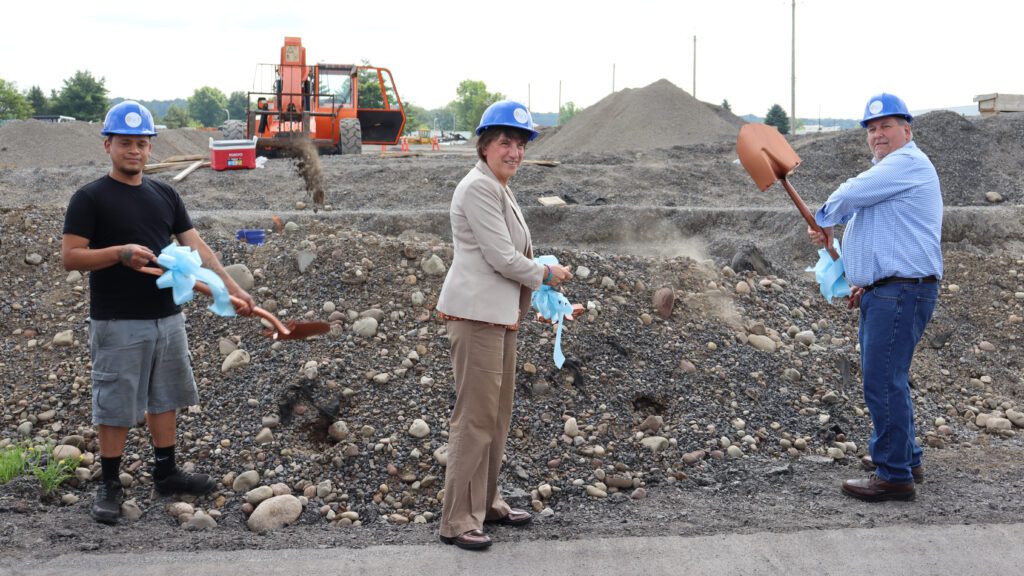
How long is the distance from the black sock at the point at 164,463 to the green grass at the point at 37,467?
495mm

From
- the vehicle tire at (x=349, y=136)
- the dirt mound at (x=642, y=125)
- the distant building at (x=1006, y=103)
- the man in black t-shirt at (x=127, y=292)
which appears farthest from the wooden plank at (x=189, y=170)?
the distant building at (x=1006, y=103)

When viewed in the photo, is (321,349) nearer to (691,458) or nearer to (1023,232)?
(691,458)

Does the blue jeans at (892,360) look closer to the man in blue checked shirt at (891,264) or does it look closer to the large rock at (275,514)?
the man in blue checked shirt at (891,264)

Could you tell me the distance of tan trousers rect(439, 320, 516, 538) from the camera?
356 centimetres

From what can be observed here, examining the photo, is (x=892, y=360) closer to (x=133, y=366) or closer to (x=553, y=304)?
(x=553, y=304)

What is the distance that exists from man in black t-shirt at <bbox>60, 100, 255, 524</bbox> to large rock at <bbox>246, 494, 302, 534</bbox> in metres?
0.59

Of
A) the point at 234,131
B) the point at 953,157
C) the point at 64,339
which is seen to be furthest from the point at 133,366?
the point at 234,131

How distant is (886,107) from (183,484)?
3.74 metres

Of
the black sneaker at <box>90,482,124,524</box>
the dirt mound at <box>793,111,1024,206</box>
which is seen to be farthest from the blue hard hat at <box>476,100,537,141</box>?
the dirt mound at <box>793,111,1024,206</box>

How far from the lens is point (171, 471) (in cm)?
421

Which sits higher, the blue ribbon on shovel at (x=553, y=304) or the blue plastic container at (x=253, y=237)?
the blue plastic container at (x=253, y=237)

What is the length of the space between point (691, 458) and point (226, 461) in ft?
7.91

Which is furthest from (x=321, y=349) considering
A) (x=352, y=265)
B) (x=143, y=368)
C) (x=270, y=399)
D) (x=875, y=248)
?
(x=875, y=248)

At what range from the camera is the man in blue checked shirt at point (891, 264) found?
13.5 ft
